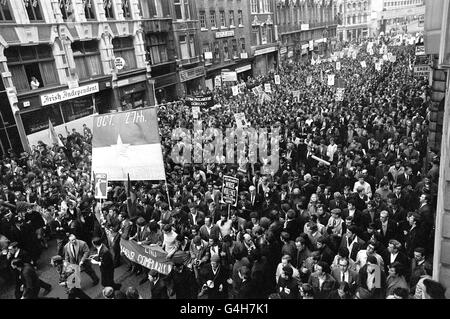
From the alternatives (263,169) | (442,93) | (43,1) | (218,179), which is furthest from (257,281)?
(43,1)

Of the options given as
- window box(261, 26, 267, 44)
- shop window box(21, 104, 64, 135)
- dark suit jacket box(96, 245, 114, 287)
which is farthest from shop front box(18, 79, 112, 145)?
window box(261, 26, 267, 44)

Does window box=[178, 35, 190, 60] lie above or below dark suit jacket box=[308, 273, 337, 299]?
above

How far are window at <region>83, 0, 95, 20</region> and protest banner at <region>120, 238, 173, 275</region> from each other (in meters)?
20.3

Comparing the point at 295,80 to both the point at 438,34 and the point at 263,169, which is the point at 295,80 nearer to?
the point at 263,169

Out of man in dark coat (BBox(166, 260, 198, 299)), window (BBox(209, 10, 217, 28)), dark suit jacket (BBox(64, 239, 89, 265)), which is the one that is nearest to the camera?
man in dark coat (BBox(166, 260, 198, 299))

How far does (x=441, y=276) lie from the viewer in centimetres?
533

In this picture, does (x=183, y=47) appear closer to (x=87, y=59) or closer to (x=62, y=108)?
(x=87, y=59)

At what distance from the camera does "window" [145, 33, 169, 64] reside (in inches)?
1131

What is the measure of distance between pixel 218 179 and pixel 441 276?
6987 millimetres

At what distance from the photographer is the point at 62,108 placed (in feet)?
72.0

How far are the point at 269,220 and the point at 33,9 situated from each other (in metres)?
19.1

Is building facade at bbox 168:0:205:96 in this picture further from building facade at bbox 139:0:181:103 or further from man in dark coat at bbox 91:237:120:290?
man in dark coat at bbox 91:237:120:290

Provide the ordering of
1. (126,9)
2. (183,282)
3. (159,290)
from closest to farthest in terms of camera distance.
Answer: (159,290)
(183,282)
(126,9)
